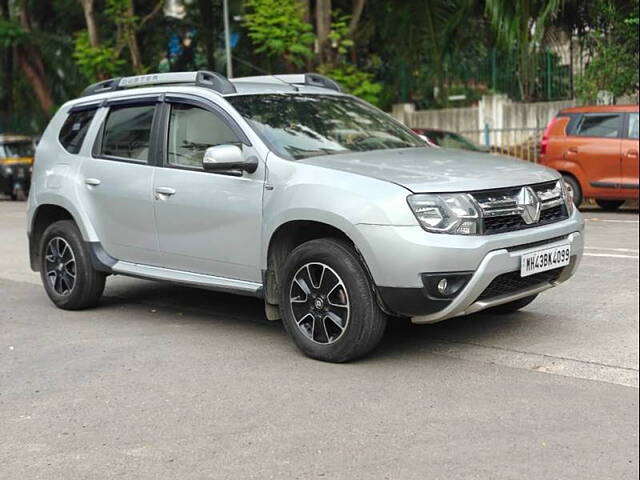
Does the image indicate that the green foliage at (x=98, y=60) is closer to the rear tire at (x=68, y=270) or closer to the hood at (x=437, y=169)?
the rear tire at (x=68, y=270)

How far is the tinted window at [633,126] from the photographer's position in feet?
50.1

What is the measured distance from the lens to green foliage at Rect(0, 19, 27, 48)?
1142 inches

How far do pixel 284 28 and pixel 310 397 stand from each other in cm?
1513

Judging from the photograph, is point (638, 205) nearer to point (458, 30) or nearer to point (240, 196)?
point (458, 30)

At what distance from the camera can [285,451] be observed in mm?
4516

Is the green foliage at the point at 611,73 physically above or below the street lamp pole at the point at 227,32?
below

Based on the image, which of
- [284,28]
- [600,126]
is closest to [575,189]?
[600,126]

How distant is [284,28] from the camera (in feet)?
64.3

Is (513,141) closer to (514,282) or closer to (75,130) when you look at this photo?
(75,130)

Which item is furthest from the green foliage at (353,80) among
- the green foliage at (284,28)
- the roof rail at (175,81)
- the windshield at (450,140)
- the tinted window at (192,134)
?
the tinted window at (192,134)

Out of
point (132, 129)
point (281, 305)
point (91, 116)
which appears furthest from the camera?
point (91, 116)

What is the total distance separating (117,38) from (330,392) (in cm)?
2112


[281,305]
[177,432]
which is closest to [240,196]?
[281,305]

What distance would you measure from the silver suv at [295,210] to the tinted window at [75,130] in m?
0.01
